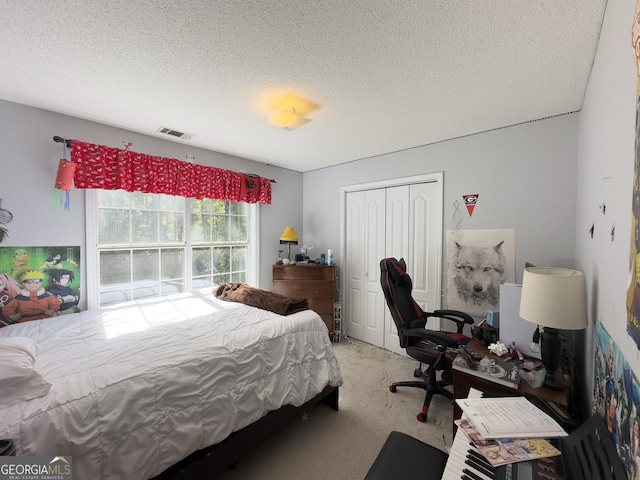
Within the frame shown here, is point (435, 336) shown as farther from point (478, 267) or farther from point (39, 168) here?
point (39, 168)

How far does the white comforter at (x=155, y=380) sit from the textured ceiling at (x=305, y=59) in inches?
66.4

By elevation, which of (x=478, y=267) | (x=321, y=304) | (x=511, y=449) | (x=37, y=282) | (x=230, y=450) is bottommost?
(x=230, y=450)

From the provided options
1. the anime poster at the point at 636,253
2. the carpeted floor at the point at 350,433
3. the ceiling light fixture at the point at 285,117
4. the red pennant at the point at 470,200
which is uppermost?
the ceiling light fixture at the point at 285,117

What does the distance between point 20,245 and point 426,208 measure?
148 inches

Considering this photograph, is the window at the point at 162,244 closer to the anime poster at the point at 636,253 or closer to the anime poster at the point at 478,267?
the anime poster at the point at 478,267

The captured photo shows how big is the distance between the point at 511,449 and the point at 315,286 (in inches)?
111

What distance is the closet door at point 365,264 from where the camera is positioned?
3502mm

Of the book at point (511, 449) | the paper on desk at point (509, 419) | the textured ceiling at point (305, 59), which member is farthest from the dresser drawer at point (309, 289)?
the book at point (511, 449)

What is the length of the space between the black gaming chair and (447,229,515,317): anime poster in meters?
0.30

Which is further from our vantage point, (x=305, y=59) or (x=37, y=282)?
(x=37, y=282)

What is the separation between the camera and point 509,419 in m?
0.98

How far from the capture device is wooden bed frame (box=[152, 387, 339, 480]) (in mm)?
1350

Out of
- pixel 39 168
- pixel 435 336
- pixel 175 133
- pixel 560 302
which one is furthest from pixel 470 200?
pixel 39 168

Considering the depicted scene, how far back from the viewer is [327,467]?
168 cm
